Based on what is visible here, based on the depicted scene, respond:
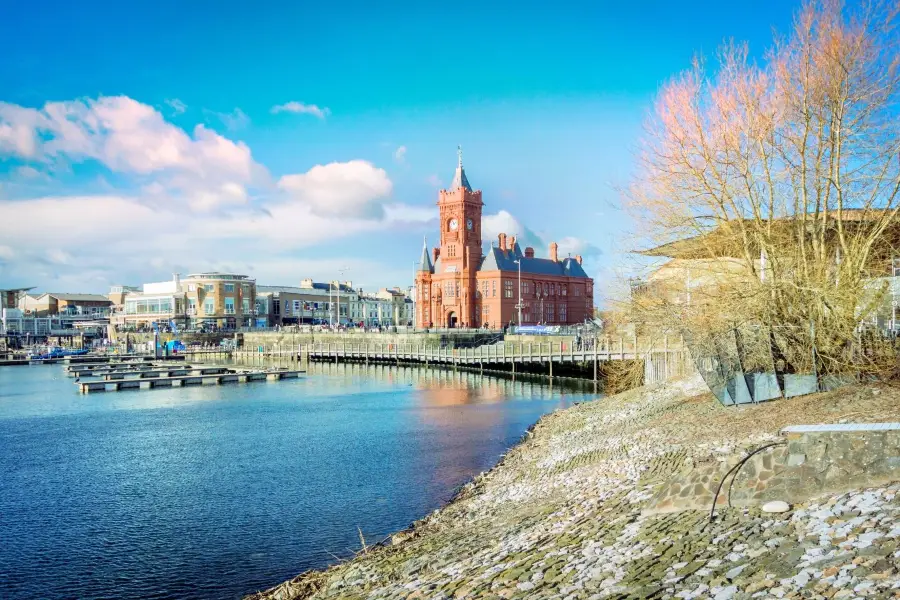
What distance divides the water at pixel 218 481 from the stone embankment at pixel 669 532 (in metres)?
2.93

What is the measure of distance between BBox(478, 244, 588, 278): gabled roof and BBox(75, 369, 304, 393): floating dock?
1569 inches

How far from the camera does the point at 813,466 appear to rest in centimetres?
1176

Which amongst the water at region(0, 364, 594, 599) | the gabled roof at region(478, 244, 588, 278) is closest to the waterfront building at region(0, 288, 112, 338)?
the gabled roof at region(478, 244, 588, 278)

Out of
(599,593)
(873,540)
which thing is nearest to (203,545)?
(599,593)

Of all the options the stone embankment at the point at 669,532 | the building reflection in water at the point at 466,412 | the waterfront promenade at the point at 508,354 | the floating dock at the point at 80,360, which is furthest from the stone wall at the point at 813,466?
the floating dock at the point at 80,360

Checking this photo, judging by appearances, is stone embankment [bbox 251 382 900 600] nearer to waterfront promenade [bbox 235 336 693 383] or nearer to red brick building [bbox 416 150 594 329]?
waterfront promenade [bbox 235 336 693 383]

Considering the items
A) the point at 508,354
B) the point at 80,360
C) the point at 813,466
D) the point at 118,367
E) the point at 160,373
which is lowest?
the point at 160,373

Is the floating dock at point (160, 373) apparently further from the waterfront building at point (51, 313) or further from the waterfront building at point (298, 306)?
the waterfront building at point (51, 313)

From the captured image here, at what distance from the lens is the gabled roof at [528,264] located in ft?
337

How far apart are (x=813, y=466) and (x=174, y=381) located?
2466 inches

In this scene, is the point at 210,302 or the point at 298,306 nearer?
the point at 210,302

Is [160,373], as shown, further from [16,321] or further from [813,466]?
[16,321]

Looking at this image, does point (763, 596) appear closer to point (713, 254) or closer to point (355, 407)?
point (713, 254)

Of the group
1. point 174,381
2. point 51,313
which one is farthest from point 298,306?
point 174,381
